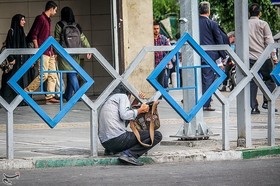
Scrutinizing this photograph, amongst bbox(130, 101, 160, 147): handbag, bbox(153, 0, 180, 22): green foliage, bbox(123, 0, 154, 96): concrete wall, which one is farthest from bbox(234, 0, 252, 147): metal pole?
bbox(153, 0, 180, 22): green foliage

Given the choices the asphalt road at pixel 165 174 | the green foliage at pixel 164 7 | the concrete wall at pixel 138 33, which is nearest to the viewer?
the asphalt road at pixel 165 174

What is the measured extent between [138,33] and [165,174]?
1007cm

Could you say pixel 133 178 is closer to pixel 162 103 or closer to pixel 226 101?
pixel 226 101

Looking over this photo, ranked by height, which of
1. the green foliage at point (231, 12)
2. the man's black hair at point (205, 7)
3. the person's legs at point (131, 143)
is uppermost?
the green foliage at point (231, 12)

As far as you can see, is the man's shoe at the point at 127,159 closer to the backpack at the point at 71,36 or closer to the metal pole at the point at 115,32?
the backpack at the point at 71,36

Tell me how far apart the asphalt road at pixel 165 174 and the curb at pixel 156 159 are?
168 mm

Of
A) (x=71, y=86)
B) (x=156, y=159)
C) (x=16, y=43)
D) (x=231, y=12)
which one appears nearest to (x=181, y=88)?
(x=156, y=159)

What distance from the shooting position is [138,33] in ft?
65.1

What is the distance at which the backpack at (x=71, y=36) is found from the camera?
17219mm

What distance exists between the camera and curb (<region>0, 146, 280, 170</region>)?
10.7m

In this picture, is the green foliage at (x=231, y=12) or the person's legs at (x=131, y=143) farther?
the green foliage at (x=231, y=12)

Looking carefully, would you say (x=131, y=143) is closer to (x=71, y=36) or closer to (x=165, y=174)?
(x=165, y=174)

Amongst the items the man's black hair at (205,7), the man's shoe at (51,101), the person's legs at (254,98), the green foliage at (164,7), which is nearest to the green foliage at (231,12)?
the man's shoe at (51,101)

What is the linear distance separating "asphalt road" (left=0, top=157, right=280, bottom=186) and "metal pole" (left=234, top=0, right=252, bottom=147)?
675 mm
